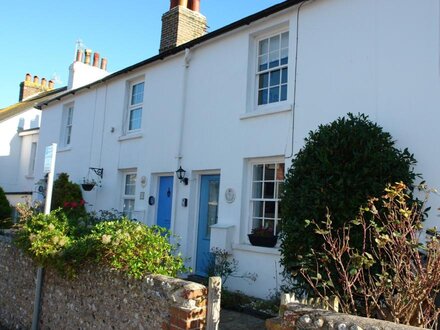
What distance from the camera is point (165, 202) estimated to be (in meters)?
11.0

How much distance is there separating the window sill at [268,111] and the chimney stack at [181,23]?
4.84 metres

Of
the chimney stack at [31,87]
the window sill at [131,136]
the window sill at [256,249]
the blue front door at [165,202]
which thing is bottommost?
the window sill at [256,249]

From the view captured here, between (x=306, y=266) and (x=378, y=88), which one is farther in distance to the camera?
(x=378, y=88)

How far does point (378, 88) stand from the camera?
277 inches

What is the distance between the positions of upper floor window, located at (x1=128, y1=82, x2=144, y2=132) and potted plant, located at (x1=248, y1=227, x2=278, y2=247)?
5646 mm

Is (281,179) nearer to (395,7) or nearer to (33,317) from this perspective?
(395,7)

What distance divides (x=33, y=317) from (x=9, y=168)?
63.1 feet

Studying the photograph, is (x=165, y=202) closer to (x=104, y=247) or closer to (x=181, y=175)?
(x=181, y=175)

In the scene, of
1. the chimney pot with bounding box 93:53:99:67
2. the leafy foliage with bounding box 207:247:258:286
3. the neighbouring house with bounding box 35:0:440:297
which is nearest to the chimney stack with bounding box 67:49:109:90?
the chimney pot with bounding box 93:53:99:67

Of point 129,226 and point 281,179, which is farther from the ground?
point 281,179

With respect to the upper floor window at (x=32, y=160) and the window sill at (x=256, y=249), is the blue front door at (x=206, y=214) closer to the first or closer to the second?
the window sill at (x=256, y=249)

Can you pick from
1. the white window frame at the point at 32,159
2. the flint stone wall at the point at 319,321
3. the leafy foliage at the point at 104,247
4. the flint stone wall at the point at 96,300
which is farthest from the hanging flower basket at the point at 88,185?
the flint stone wall at the point at 319,321

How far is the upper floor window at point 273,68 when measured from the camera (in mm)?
8805

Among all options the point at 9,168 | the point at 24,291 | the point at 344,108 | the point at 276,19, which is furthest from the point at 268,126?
the point at 9,168
